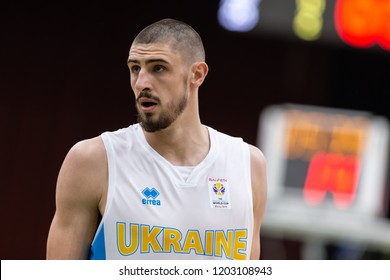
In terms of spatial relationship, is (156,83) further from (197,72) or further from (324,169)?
(324,169)

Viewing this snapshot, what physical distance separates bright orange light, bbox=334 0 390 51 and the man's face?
17.6 feet

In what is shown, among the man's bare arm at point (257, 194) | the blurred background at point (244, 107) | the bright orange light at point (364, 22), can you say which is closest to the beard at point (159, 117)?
the man's bare arm at point (257, 194)

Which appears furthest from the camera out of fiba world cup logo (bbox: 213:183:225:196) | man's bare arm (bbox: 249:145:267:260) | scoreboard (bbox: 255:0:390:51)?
scoreboard (bbox: 255:0:390:51)

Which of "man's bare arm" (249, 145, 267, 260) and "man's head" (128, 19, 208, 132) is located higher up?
"man's head" (128, 19, 208, 132)

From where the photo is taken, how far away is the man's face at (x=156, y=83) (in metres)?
3.68

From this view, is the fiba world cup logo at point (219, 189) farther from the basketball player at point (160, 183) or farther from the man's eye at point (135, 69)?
the man's eye at point (135, 69)

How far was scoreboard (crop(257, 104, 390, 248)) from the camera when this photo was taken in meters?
9.95

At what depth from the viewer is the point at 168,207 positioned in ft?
12.1

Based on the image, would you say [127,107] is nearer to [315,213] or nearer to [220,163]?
[315,213]

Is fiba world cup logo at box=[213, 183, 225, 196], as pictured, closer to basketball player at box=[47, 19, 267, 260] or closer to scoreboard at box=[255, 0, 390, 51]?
basketball player at box=[47, 19, 267, 260]

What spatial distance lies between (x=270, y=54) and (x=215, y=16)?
747 mm

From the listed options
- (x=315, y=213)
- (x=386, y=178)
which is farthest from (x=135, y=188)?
(x=386, y=178)

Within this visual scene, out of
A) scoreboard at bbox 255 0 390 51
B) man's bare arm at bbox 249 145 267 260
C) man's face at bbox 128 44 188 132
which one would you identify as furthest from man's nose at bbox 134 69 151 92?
scoreboard at bbox 255 0 390 51

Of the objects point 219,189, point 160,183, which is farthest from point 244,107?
point 160,183
